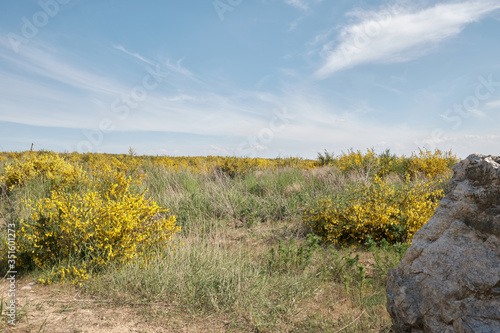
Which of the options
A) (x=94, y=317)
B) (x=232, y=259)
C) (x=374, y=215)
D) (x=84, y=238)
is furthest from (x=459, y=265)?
(x=84, y=238)

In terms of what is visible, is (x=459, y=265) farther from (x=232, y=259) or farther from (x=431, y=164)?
(x=431, y=164)

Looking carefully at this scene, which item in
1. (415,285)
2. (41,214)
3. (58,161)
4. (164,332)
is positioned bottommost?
(164,332)

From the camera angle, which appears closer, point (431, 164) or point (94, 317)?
point (94, 317)

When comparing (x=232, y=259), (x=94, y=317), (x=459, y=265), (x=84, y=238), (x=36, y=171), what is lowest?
(x=94, y=317)

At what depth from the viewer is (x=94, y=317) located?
3090 millimetres

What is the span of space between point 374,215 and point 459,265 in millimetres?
3572

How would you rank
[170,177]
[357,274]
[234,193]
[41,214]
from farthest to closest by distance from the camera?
1. [170,177]
2. [234,193]
3. [41,214]
4. [357,274]

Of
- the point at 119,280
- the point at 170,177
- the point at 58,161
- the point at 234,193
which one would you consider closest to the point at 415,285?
the point at 119,280

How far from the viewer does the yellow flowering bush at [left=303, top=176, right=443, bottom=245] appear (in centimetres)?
554

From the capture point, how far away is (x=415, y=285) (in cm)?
231

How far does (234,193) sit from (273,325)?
543 cm

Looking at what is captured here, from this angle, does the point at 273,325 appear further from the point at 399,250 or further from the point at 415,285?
the point at 399,250

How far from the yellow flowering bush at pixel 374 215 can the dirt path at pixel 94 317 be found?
10.5 ft

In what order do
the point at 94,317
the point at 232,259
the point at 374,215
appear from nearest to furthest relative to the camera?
the point at 94,317, the point at 232,259, the point at 374,215
